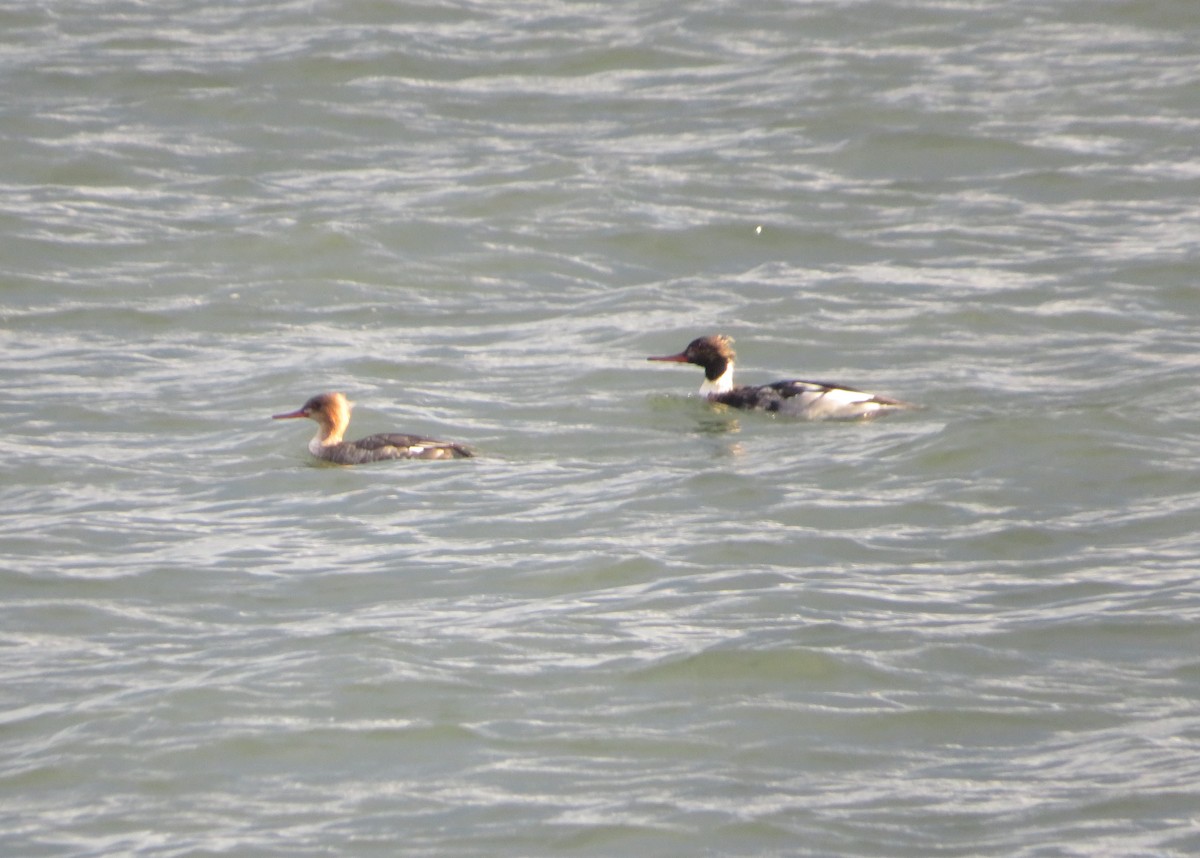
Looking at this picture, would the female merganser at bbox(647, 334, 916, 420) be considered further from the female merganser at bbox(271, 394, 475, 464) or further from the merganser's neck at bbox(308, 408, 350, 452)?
the merganser's neck at bbox(308, 408, 350, 452)

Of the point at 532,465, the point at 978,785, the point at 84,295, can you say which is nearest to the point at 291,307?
the point at 84,295

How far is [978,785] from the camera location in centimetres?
656

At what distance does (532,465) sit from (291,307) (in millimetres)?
3956

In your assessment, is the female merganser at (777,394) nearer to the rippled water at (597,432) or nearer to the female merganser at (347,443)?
the rippled water at (597,432)

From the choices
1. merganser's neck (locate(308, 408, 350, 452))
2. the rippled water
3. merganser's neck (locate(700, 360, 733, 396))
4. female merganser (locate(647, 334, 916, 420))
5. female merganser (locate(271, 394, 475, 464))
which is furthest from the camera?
merganser's neck (locate(700, 360, 733, 396))

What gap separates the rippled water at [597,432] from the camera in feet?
22.1

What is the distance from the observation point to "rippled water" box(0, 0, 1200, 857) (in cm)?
672

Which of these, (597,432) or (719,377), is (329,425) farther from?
(719,377)

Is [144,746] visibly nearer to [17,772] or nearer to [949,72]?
[17,772]

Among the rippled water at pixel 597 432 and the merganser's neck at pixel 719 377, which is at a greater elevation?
the rippled water at pixel 597 432

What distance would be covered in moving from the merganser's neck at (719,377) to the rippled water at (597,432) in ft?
0.59

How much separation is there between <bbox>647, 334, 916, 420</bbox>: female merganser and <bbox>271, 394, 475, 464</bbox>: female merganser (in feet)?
7.07

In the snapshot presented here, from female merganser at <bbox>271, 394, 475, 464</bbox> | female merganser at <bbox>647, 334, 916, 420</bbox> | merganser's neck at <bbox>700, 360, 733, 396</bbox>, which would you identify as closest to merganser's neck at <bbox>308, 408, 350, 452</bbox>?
female merganser at <bbox>271, 394, 475, 464</bbox>

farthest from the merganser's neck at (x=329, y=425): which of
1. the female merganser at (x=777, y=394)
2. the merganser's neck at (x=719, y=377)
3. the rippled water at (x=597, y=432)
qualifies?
the merganser's neck at (x=719, y=377)
